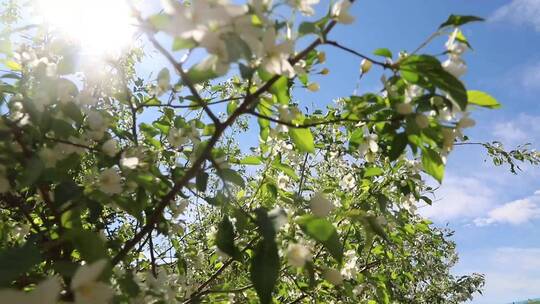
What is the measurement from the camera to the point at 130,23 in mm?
1052

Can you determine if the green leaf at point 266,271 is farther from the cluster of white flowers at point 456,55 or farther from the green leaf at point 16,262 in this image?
the cluster of white flowers at point 456,55

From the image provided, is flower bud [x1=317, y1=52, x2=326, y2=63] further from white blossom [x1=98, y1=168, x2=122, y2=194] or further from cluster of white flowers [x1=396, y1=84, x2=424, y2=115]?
white blossom [x1=98, y1=168, x2=122, y2=194]

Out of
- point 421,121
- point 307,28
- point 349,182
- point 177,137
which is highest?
point 349,182

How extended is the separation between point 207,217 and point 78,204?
318cm

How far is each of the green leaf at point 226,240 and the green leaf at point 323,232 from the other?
0.24 meters

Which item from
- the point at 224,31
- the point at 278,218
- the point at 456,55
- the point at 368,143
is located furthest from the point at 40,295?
the point at 368,143

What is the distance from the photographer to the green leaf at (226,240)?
1.17 m

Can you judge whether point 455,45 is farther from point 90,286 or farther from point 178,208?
point 178,208

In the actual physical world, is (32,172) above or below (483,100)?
below

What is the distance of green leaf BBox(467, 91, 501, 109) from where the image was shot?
116 cm

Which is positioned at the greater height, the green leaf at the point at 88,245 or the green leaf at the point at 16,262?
the green leaf at the point at 88,245

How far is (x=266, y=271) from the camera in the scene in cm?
93

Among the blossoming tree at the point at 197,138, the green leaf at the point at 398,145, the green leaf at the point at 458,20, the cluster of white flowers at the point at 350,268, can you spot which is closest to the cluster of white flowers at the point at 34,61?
the blossoming tree at the point at 197,138

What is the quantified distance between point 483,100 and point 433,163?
20 cm
